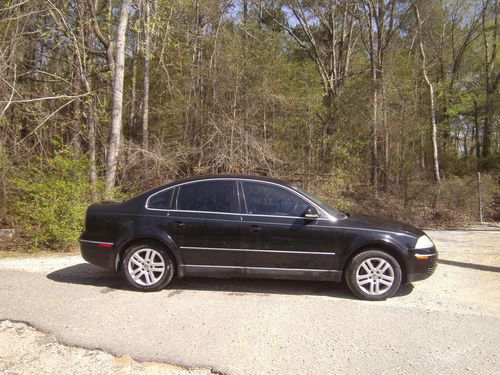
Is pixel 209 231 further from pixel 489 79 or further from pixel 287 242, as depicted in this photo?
pixel 489 79

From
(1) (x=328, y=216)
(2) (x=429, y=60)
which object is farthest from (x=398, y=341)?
(2) (x=429, y=60)

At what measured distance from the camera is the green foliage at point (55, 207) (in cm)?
789

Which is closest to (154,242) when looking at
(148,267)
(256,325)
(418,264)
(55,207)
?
(148,267)

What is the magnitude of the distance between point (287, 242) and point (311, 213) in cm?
48

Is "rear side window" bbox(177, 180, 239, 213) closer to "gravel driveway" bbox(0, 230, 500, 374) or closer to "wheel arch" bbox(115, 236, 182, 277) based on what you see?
"wheel arch" bbox(115, 236, 182, 277)

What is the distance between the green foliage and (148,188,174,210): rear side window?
346 cm

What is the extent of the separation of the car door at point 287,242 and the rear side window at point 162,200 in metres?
1.08

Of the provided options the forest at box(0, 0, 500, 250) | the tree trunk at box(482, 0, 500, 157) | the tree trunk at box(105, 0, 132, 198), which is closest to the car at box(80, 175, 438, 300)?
the forest at box(0, 0, 500, 250)

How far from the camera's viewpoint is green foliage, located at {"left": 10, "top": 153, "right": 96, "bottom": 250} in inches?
311

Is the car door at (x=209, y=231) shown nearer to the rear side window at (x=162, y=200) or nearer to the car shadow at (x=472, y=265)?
the rear side window at (x=162, y=200)

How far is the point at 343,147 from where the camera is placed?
42.7ft

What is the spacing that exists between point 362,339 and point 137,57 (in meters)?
16.4

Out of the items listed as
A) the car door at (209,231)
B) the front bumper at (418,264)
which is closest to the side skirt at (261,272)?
the car door at (209,231)

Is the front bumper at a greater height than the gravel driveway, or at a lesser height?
greater
